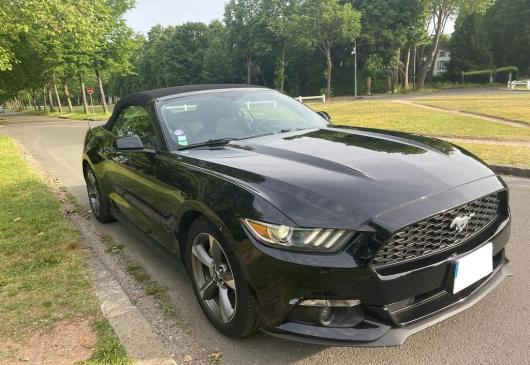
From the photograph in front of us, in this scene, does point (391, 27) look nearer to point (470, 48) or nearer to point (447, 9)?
point (447, 9)

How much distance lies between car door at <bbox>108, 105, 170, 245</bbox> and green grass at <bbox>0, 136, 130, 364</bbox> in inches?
26.6

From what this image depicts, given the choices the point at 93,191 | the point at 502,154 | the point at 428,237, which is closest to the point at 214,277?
the point at 428,237

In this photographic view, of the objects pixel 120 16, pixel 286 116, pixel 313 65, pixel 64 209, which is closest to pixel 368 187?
pixel 286 116

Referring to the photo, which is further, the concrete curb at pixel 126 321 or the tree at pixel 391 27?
the tree at pixel 391 27

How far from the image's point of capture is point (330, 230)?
2230 millimetres

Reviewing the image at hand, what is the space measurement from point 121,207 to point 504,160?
21.0 feet

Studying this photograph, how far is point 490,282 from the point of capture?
2.68 m

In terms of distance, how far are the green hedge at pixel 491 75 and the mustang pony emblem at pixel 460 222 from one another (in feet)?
178

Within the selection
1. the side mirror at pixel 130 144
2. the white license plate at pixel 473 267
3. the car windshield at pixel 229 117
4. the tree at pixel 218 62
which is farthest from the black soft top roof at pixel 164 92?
the tree at pixel 218 62

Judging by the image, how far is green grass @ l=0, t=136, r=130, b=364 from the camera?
3.06 m

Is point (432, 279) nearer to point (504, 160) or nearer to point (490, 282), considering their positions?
point (490, 282)

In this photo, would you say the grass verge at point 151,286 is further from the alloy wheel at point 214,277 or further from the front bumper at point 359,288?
the front bumper at point 359,288

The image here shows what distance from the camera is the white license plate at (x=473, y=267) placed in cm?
239

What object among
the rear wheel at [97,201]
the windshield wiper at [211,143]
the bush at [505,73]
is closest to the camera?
the windshield wiper at [211,143]
